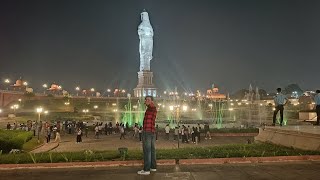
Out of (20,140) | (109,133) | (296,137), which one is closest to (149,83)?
(109,133)

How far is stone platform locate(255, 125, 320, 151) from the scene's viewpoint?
40.9ft

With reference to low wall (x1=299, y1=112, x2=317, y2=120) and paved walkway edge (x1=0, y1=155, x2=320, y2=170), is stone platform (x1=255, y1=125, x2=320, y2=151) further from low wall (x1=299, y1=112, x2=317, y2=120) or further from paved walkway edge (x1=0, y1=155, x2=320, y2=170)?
low wall (x1=299, y1=112, x2=317, y2=120)

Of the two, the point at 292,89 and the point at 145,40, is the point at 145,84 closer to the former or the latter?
the point at 145,40

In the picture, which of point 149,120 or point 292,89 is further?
point 292,89

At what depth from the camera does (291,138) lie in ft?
45.3

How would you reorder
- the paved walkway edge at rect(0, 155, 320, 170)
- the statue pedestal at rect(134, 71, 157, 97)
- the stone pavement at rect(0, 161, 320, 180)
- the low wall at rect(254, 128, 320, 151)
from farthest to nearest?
the statue pedestal at rect(134, 71, 157, 97), the low wall at rect(254, 128, 320, 151), the paved walkway edge at rect(0, 155, 320, 170), the stone pavement at rect(0, 161, 320, 180)

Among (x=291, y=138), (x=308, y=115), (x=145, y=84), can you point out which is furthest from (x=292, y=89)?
(x=291, y=138)

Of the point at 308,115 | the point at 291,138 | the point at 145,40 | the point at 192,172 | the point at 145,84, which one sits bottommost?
the point at 192,172

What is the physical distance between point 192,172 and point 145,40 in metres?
99.0

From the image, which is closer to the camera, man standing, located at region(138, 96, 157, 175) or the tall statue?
man standing, located at region(138, 96, 157, 175)

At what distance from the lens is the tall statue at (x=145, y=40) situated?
105812 mm

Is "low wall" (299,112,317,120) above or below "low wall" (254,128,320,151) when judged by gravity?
above

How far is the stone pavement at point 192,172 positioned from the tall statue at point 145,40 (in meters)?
97.5

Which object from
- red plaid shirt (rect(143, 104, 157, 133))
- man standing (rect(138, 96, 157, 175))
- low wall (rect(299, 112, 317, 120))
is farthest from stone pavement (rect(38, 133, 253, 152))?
red plaid shirt (rect(143, 104, 157, 133))
